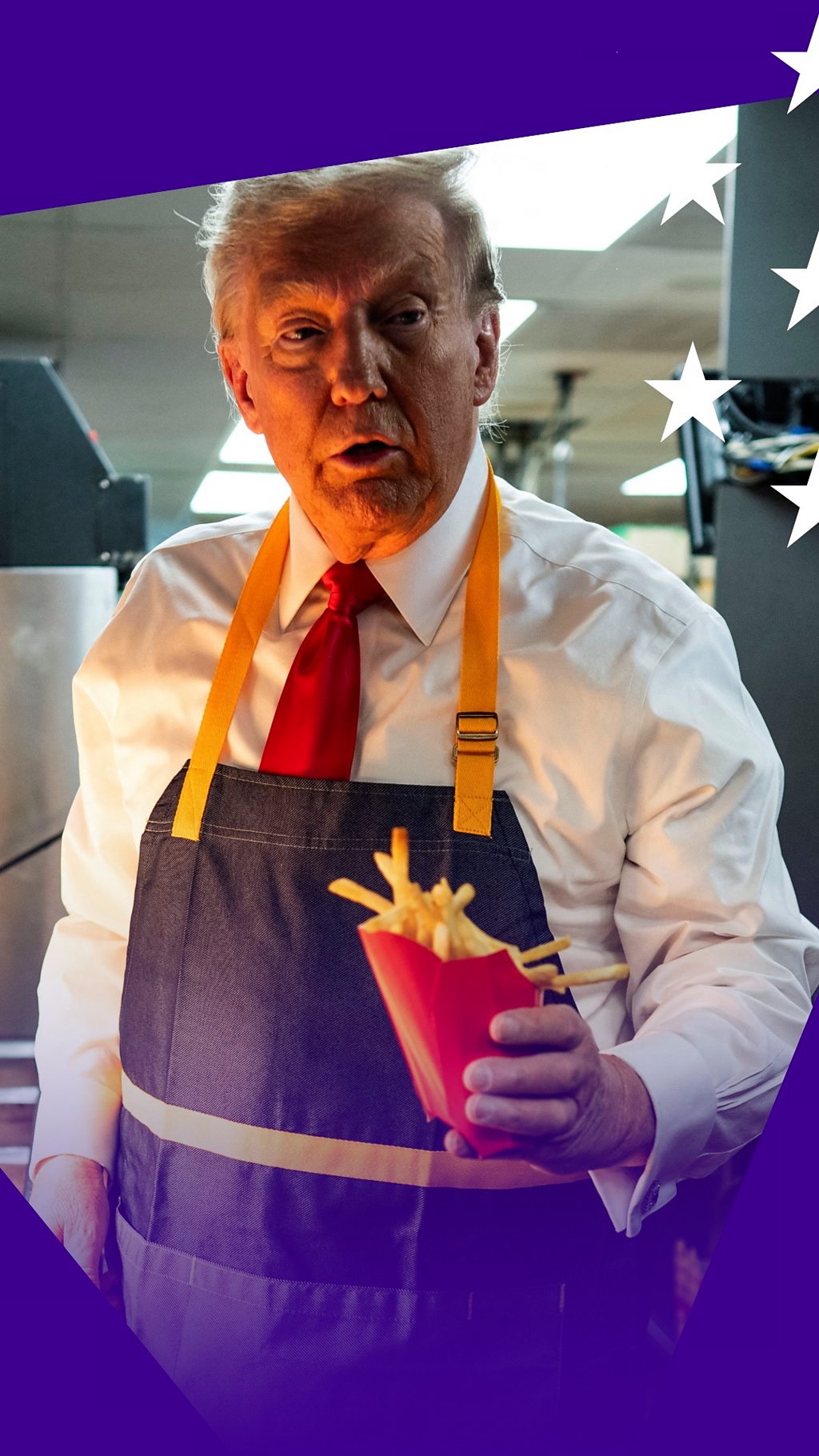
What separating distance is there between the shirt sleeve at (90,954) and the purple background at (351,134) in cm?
16

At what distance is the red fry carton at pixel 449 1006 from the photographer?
1.02 metres

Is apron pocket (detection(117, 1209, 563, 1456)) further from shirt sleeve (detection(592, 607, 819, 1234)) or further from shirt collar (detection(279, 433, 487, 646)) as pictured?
shirt collar (detection(279, 433, 487, 646))

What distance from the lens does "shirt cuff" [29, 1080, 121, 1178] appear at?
4.75ft

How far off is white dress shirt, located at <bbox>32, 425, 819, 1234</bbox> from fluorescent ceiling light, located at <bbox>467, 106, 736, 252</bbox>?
0.20 m

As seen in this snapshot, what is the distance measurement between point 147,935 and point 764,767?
2.02 ft

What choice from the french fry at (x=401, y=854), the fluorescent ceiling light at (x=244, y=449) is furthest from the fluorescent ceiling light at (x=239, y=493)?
the french fry at (x=401, y=854)

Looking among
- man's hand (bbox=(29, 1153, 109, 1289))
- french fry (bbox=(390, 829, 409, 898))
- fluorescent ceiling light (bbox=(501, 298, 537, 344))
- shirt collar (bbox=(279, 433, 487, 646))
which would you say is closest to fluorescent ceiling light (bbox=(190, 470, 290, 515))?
shirt collar (bbox=(279, 433, 487, 646))

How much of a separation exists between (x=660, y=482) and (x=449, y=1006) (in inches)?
19.7

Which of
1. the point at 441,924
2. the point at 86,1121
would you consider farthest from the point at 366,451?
the point at 86,1121

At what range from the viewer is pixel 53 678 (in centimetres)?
152

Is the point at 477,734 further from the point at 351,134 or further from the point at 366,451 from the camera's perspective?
the point at 351,134

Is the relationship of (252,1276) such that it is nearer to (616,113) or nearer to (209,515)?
(209,515)

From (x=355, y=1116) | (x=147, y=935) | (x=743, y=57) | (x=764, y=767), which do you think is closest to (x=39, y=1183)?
(x=147, y=935)

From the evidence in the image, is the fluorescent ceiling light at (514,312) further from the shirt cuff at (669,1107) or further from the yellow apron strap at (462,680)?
the shirt cuff at (669,1107)
